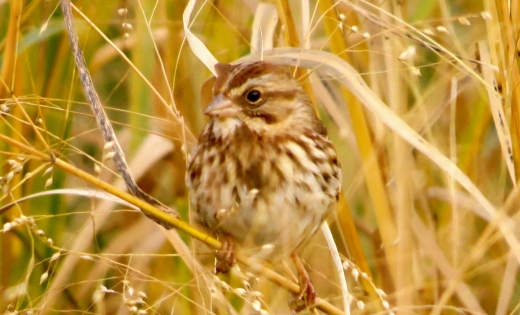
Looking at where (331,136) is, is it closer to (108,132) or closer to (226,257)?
(226,257)

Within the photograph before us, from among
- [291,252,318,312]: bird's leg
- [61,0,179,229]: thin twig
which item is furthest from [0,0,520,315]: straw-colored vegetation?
[61,0,179,229]: thin twig

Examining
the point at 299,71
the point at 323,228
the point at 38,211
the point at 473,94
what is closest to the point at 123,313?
the point at 38,211

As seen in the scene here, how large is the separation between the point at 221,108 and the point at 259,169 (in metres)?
0.18

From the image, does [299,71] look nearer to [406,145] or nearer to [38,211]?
[406,145]

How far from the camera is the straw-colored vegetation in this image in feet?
6.00

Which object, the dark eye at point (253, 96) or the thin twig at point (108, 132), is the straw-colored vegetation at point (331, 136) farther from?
the thin twig at point (108, 132)

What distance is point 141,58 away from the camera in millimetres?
2131

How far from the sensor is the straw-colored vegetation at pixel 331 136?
72.0 inches

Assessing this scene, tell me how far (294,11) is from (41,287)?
97cm

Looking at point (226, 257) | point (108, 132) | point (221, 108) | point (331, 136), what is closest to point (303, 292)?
point (226, 257)

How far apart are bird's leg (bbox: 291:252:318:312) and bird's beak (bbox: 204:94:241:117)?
0.39 metres

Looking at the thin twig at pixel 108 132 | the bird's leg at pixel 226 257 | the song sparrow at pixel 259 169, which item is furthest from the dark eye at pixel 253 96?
the thin twig at pixel 108 132

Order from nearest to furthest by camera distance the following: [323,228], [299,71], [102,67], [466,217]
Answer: [323,228] < [299,71] < [466,217] < [102,67]

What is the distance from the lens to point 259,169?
1881 millimetres
